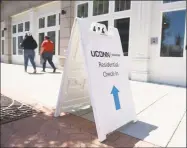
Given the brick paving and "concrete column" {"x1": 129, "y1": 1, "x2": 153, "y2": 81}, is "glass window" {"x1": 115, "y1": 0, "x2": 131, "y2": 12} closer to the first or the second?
"concrete column" {"x1": 129, "y1": 1, "x2": 153, "y2": 81}

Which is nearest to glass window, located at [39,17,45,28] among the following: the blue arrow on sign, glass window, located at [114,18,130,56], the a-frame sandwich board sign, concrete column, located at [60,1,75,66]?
concrete column, located at [60,1,75,66]

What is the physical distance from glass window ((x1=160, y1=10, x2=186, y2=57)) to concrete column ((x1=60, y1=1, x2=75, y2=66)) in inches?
184

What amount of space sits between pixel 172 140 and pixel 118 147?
A: 0.72 meters

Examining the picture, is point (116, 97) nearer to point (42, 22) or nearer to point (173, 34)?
point (173, 34)

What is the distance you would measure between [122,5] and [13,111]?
6102 mm

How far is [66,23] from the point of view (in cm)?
989

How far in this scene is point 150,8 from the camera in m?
6.74

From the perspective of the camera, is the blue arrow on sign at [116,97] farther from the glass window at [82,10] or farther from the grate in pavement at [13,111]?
the glass window at [82,10]

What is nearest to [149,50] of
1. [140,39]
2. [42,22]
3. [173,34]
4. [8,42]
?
[140,39]

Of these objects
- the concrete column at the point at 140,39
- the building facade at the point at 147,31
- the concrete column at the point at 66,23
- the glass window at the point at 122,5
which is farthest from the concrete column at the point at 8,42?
the concrete column at the point at 140,39

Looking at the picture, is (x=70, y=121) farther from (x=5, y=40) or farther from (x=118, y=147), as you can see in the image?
(x=5, y=40)

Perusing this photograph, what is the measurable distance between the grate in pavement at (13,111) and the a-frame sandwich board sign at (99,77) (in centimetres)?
54

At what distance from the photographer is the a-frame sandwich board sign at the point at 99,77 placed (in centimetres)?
241

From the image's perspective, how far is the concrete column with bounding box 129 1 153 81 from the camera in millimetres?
6828
